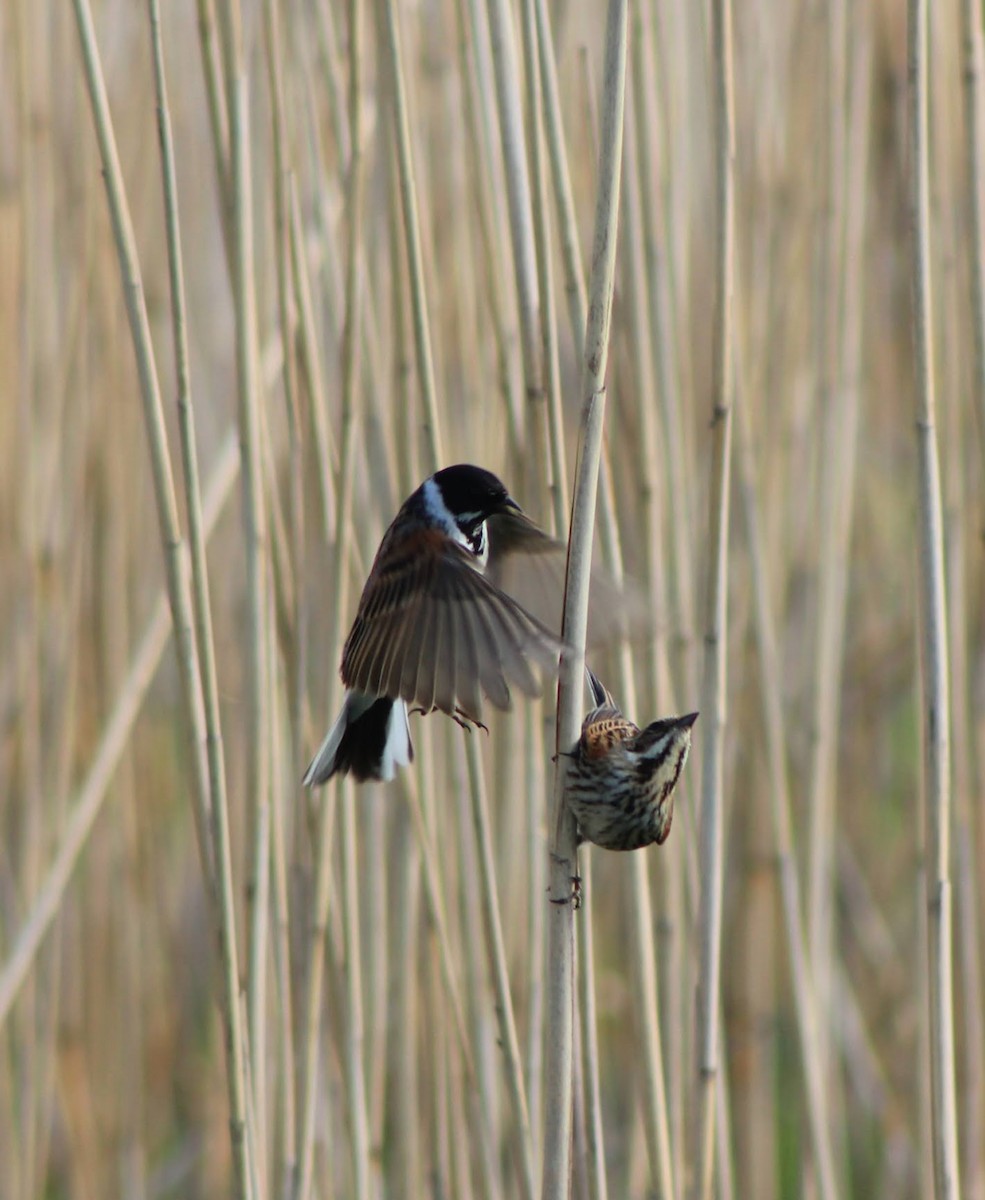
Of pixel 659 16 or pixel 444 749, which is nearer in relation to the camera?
pixel 659 16

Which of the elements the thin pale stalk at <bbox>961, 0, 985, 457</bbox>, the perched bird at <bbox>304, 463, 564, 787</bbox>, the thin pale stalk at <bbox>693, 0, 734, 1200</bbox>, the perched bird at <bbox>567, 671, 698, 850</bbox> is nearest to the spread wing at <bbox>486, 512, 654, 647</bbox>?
the perched bird at <bbox>304, 463, 564, 787</bbox>

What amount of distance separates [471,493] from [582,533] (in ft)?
1.58

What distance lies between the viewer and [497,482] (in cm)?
157

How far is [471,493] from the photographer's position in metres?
1.58

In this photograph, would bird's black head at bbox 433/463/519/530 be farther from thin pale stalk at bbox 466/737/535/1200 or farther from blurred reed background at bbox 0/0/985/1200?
thin pale stalk at bbox 466/737/535/1200

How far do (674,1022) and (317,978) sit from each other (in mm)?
494

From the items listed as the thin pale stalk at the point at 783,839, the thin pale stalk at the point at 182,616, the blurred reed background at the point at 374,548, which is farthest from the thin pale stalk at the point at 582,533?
the thin pale stalk at the point at 783,839

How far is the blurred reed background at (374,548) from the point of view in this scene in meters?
1.49

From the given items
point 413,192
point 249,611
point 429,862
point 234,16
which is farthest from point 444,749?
point 234,16

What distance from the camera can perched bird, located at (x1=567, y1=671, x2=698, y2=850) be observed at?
1.17 meters

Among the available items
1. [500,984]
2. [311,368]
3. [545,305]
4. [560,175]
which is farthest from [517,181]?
[500,984]

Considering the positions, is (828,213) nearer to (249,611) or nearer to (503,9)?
(503,9)

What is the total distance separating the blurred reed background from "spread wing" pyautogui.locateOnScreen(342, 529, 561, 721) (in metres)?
0.09

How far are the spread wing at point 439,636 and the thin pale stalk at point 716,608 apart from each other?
0.80 feet
